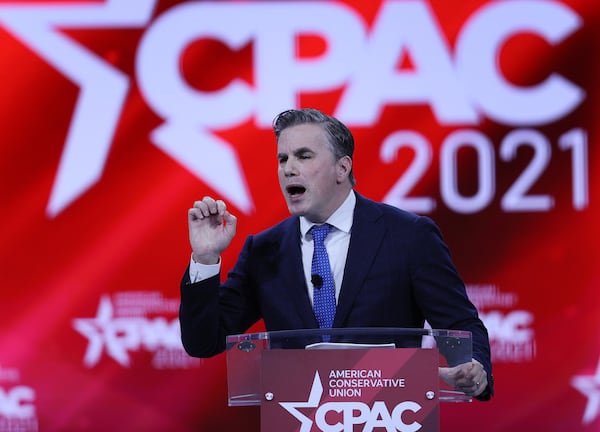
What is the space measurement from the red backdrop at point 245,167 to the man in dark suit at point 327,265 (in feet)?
5.02

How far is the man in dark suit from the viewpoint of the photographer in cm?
223

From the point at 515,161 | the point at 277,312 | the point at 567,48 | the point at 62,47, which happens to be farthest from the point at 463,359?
the point at 62,47

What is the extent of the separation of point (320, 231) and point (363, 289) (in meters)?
0.23

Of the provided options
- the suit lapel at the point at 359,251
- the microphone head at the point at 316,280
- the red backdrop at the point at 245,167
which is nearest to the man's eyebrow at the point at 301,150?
the suit lapel at the point at 359,251

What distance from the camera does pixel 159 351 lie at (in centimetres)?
400

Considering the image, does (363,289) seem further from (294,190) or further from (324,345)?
(324,345)

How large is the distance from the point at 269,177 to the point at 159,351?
3.19 feet

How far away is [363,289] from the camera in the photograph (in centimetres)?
231

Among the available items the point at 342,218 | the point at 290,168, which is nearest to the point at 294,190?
the point at 290,168

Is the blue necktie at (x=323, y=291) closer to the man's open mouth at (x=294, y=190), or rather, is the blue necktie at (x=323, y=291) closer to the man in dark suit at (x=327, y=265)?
the man in dark suit at (x=327, y=265)

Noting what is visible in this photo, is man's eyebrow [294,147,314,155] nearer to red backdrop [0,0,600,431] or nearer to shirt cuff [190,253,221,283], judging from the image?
shirt cuff [190,253,221,283]

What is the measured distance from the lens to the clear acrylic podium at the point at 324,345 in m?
1.75

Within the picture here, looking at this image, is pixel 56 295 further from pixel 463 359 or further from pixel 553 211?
pixel 463 359

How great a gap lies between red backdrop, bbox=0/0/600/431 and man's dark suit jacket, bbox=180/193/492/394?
1.55 m
